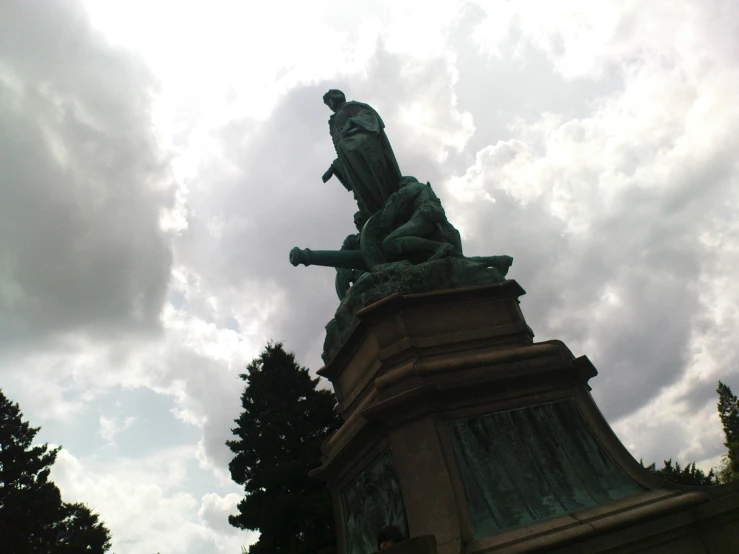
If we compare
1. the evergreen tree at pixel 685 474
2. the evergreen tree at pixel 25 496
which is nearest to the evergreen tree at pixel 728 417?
the evergreen tree at pixel 685 474

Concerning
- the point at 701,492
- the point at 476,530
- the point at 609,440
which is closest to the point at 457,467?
the point at 476,530

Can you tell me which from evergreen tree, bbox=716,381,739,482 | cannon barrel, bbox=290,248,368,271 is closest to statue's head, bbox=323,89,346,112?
cannon barrel, bbox=290,248,368,271

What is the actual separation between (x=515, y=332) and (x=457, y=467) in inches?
56.3

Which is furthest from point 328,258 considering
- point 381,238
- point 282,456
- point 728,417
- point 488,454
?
point 728,417

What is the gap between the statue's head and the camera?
274 inches

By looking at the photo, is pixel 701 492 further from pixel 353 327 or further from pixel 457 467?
pixel 353 327

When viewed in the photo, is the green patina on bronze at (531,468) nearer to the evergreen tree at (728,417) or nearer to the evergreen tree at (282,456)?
the evergreen tree at (282,456)

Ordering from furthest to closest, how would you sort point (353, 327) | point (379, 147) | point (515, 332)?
1. point (379, 147)
2. point (353, 327)
3. point (515, 332)

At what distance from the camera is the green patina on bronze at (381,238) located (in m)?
4.66

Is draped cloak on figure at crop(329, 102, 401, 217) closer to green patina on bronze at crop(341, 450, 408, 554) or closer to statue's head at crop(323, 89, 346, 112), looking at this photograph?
statue's head at crop(323, 89, 346, 112)

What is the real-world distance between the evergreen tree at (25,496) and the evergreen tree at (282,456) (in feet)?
27.2

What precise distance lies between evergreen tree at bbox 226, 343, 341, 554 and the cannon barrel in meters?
12.6

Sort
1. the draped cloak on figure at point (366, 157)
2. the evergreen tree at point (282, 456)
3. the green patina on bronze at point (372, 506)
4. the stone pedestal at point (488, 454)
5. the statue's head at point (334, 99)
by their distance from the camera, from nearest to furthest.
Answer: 1. the stone pedestal at point (488, 454)
2. the green patina on bronze at point (372, 506)
3. the draped cloak on figure at point (366, 157)
4. the statue's head at point (334, 99)
5. the evergreen tree at point (282, 456)

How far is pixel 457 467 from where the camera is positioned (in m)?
3.35
